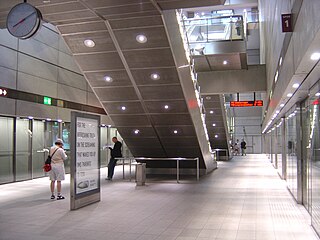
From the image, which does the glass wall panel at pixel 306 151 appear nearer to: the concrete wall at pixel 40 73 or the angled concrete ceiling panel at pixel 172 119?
the angled concrete ceiling panel at pixel 172 119

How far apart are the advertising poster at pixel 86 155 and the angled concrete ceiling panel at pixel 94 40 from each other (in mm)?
2076

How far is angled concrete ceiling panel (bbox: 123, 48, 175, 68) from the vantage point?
942 cm

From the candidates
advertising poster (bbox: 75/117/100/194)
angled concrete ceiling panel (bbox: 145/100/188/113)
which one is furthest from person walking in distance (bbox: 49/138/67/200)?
Answer: angled concrete ceiling panel (bbox: 145/100/188/113)

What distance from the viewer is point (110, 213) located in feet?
23.8


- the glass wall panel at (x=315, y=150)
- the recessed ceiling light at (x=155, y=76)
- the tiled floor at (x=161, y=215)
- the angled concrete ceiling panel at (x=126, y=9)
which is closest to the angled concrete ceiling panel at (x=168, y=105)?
the recessed ceiling light at (x=155, y=76)

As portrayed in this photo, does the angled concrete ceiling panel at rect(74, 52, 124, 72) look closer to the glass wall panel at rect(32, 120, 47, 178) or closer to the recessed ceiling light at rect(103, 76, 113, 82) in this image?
the recessed ceiling light at rect(103, 76, 113, 82)

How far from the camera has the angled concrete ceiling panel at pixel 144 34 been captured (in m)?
8.76

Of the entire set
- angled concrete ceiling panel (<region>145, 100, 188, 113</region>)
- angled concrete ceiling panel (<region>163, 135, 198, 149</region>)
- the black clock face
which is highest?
the black clock face

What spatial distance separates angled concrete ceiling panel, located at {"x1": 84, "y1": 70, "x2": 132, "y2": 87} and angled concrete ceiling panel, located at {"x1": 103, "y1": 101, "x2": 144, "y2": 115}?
1.03 metres

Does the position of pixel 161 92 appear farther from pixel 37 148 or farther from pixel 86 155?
pixel 37 148

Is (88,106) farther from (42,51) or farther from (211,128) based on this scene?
(211,128)

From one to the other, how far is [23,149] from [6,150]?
1.05 meters

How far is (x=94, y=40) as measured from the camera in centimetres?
936

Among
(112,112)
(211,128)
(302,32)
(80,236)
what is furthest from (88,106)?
(302,32)
